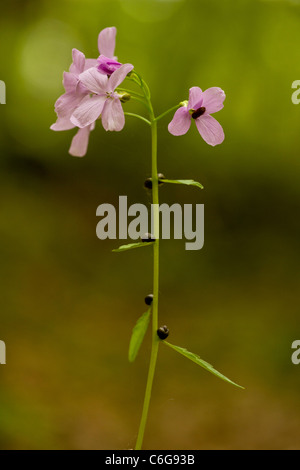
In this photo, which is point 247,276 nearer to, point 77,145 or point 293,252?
point 293,252

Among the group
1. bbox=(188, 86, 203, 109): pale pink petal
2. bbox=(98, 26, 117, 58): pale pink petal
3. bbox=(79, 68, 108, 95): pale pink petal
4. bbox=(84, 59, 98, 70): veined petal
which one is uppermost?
bbox=(98, 26, 117, 58): pale pink petal

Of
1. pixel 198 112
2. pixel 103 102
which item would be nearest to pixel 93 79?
pixel 103 102

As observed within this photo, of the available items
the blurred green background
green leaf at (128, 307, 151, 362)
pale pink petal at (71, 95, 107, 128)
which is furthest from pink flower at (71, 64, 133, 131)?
the blurred green background

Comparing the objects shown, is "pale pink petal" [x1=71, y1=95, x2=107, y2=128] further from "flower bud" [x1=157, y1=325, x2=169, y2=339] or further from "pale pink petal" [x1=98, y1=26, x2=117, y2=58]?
"flower bud" [x1=157, y1=325, x2=169, y2=339]

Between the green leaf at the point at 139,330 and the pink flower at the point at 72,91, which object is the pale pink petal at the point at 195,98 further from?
the green leaf at the point at 139,330

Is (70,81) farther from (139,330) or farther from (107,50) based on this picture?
(139,330)

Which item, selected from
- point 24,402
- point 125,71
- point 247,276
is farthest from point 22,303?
point 125,71
